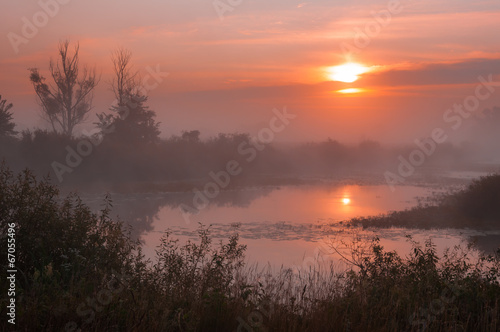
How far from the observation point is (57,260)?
8.95m

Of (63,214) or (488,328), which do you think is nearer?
(488,328)

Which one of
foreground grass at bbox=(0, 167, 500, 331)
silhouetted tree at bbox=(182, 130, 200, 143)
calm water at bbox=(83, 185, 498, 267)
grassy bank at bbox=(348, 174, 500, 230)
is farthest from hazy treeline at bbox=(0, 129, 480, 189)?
foreground grass at bbox=(0, 167, 500, 331)

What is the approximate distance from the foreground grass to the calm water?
6.65 meters

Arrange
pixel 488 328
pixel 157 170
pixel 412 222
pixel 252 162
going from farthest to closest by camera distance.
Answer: pixel 252 162 → pixel 157 170 → pixel 412 222 → pixel 488 328

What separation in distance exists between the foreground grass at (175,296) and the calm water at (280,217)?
6.65 meters

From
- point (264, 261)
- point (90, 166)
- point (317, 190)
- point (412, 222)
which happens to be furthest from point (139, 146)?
point (264, 261)

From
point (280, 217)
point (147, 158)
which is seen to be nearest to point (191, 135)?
point (147, 158)

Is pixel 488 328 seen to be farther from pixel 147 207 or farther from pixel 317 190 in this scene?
pixel 317 190

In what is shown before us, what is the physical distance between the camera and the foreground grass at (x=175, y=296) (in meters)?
5.95

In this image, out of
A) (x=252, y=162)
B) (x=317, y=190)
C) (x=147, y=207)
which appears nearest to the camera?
(x=147, y=207)

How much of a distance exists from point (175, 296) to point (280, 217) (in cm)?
1855

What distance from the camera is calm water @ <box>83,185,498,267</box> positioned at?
60.4 feet

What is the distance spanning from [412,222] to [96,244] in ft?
59.3

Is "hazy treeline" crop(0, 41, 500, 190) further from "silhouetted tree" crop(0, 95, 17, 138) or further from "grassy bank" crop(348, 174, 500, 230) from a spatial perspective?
"grassy bank" crop(348, 174, 500, 230)
